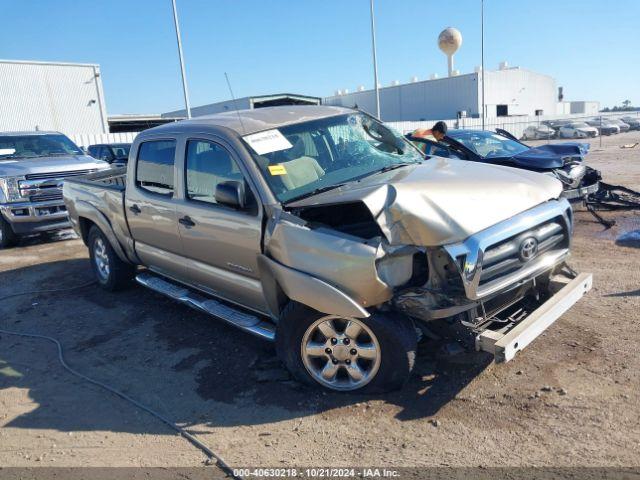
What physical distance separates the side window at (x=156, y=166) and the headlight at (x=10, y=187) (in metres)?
5.25

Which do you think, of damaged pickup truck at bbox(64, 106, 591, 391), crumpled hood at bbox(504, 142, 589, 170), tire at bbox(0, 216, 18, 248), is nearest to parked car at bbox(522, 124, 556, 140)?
crumpled hood at bbox(504, 142, 589, 170)

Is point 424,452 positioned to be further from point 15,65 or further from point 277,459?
point 15,65

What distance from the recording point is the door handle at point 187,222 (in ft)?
14.7

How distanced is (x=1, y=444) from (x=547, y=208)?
13.6 feet

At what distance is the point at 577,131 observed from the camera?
1612 inches

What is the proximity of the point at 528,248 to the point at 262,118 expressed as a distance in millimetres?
2449

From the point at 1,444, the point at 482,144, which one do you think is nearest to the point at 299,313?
the point at 1,444

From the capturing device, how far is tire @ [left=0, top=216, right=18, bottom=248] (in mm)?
9617

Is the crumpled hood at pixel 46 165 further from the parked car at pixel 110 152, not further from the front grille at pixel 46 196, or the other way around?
the parked car at pixel 110 152

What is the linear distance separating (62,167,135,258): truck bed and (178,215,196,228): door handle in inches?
52.8

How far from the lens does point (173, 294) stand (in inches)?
199

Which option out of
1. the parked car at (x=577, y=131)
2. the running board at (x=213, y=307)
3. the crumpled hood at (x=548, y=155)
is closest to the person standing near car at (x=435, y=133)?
the crumpled hood at (x=548, y=155)

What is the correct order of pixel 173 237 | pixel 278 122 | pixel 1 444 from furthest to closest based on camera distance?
1. pixel 173 237
2. pixel 278 122
3. pixel 1 444

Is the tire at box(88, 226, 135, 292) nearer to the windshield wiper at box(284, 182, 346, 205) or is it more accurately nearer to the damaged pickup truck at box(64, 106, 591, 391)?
the damaged pickup truck at box(64, 106, 591, 391)
